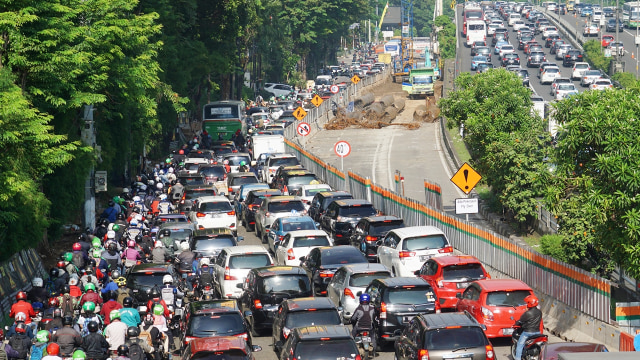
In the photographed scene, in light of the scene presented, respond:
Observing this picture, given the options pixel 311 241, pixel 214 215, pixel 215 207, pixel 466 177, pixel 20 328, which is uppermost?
pixel 466 177

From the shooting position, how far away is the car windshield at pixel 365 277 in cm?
2222

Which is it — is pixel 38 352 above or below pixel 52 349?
below

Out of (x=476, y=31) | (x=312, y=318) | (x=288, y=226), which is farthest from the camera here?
(x=476, y=31)

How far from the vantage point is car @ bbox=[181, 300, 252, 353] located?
18562 mm

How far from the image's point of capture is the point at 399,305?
20.1 m

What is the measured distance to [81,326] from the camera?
63.9 feet

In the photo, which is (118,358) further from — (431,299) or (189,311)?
(431,299)

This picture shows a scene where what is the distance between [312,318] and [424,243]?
758 cm

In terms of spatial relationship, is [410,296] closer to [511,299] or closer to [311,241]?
[511,299]

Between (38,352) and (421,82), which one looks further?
(421,82)

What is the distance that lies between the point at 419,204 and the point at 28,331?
17.5m

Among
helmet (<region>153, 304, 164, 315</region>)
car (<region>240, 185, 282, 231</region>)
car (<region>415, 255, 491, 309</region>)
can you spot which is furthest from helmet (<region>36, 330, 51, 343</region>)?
car (<region>240, 185, 282, 231</region>)

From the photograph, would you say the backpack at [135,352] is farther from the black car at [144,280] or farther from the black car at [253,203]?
the black car at [253,203]

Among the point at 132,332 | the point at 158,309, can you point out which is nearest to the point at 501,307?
the point at 158,309
